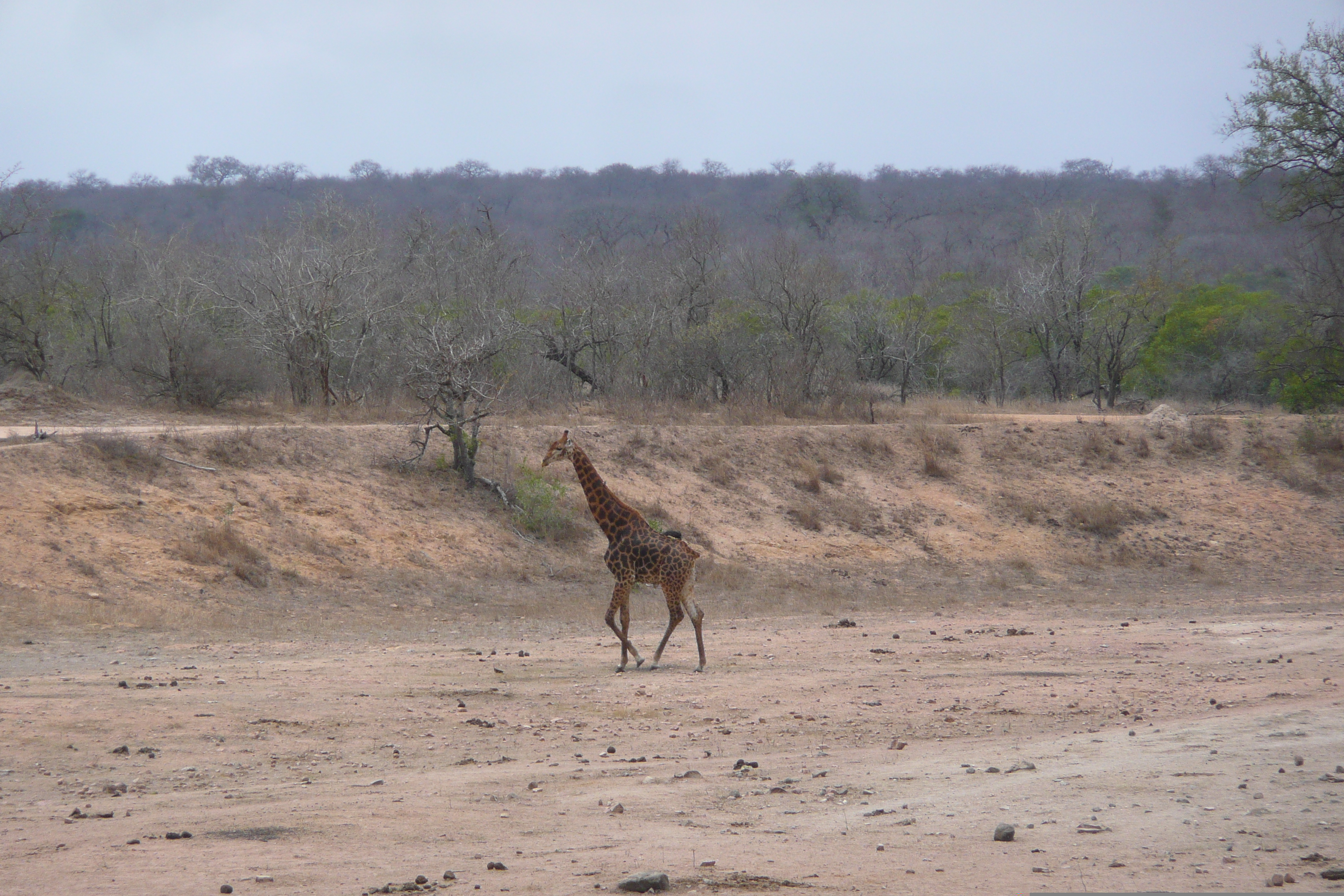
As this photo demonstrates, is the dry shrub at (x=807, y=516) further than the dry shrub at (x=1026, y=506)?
No

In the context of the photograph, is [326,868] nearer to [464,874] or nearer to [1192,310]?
[464,874]

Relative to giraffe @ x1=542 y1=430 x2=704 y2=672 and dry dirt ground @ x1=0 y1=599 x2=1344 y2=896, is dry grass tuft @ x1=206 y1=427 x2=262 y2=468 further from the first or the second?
giraffe @ x1=542 y1=430 x2=704 y2=672

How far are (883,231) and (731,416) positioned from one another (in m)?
63.2

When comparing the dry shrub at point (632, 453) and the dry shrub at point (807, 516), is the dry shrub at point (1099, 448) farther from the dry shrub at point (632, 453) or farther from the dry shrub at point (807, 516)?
the dry shrub at point (632, 453)

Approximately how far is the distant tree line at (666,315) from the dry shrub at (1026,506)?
20.9ft

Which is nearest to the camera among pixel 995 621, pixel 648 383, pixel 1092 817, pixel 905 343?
pixel 1092 817

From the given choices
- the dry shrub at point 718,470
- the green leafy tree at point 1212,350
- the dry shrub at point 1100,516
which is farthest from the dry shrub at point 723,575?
the green leafy tree at point 1212,350

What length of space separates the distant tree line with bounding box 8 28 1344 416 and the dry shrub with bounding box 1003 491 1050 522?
6360 mm

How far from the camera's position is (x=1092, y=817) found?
20.7 feet

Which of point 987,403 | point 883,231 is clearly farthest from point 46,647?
point 883,231

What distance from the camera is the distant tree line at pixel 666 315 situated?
27.1 m

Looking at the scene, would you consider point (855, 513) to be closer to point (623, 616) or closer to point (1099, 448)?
point (1099, 448)

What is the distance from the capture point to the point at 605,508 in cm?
1325

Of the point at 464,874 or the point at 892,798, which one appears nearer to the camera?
the point at 464,874
